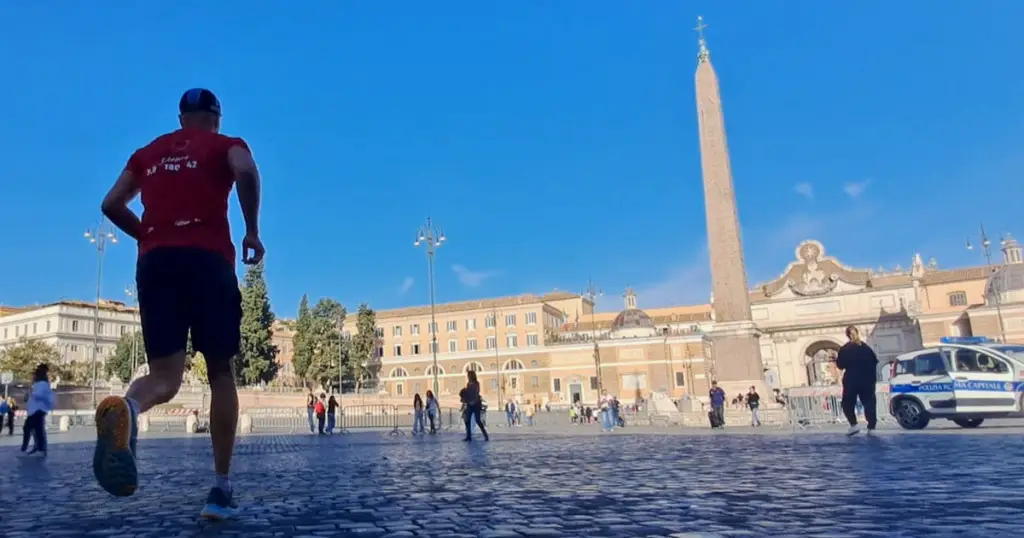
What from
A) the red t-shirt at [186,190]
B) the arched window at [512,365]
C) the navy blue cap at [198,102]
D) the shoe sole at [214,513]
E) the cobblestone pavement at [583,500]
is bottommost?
the cobblestone pavement at [583,500]

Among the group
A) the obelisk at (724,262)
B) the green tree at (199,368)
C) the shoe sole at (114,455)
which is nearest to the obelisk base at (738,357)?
the obelisk at (724,262)

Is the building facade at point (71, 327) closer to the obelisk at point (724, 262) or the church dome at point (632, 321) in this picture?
the church dome at point (632, 321)

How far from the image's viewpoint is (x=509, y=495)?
4.36 meters

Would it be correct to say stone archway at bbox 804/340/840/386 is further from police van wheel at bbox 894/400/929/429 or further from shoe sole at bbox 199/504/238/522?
shoe sole at bbox 199/504/238/522

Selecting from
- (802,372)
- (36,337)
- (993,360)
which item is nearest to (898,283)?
(802,372)

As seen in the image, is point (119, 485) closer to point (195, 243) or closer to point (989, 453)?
point (195, 243)

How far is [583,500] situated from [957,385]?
1193 cm

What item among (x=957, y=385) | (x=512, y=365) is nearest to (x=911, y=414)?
(x=957, y=385)

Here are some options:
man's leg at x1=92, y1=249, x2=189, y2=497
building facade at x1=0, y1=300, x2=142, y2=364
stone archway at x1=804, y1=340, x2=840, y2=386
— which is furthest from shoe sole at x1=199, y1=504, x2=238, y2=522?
building facade at x1=0, y1=300, x2=142, y2=364

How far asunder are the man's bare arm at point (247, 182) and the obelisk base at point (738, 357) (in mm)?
22777

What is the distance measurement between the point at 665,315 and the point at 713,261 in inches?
2519

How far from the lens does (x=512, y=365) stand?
75562 millimetres

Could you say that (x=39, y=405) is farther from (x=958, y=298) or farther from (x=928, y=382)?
(x=958, y=298)

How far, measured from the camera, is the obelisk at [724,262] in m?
24.6
